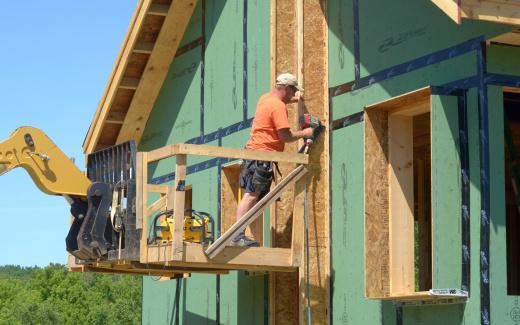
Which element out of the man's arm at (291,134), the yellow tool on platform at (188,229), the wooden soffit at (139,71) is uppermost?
the wooden soffit at (139,71)

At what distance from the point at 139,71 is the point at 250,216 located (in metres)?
6.63

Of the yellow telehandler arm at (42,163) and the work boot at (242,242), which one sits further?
the yellow telehandler arm at (42,163)

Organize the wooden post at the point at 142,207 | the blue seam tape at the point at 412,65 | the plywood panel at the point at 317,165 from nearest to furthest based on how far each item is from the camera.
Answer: the blue seam tape at the point at 412,65 < the wooden post at the point at 142,207 < the plywood panel at the point at 317,165

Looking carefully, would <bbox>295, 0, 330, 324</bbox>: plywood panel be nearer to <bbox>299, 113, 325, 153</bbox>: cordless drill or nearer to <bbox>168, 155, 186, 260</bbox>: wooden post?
<bbox>299, 113, 325, 153</bbox>: cordless drill

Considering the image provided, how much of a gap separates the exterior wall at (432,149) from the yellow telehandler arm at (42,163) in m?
3.13

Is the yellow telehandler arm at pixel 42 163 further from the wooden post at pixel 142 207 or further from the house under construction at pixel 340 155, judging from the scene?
the wooden post at pixel 142 207

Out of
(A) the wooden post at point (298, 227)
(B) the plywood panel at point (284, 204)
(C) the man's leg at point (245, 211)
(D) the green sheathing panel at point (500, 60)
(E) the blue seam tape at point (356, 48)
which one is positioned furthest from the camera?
(B) the plywood panel at point (284, 204)

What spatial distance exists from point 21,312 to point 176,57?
74.5m

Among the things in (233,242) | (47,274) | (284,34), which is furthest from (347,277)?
(47,274)

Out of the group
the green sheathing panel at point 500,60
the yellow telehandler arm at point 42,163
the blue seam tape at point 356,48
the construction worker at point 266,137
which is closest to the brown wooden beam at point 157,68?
the yellow telehandler arm at point 42,163

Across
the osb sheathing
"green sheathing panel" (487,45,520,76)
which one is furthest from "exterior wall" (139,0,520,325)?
the osb sheathing

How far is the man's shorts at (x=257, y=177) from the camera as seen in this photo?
12.4 m

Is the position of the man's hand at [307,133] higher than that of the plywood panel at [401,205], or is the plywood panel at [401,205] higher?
the man's hand at [307,133]

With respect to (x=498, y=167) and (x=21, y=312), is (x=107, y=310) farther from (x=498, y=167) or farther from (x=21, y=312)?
(x=498, y=167)
